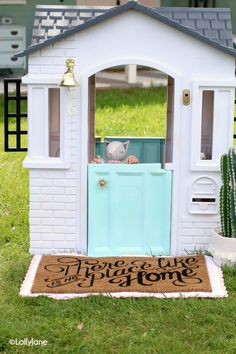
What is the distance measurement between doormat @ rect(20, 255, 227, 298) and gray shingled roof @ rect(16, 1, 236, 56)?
161cm

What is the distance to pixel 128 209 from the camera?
5871 millimetres

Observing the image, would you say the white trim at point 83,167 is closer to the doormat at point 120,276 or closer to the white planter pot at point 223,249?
the doormat at point 120,276

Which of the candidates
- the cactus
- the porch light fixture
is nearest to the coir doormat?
the cactus

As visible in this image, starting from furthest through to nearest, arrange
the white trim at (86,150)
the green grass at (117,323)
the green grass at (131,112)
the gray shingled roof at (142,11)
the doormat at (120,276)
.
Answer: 1. the green grass at (131,112)
2. the white trim at (86,150)
3. the gray shingled roof at (142,11)
4. the doormat at (120,276)
5. the green grass at (117,323)

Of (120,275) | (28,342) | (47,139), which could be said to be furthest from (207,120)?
(28,342)

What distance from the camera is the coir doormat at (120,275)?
520 cm

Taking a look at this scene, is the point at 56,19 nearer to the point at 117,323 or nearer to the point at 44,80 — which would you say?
the point at 44,80

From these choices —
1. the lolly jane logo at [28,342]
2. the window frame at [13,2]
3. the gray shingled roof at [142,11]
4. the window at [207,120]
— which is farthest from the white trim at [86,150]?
the window frame at [13,2]

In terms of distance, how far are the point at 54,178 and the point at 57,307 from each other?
128 centimetres

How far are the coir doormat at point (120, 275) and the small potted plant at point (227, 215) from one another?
18 cm

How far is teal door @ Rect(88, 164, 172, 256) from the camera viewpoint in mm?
5844

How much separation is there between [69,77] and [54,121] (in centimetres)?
77

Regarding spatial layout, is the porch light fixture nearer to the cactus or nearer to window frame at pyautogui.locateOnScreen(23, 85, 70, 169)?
window frame at pyautogui.locateOnScreen(23, 85, 70, 169)

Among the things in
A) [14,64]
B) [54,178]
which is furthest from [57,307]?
[14,64]
